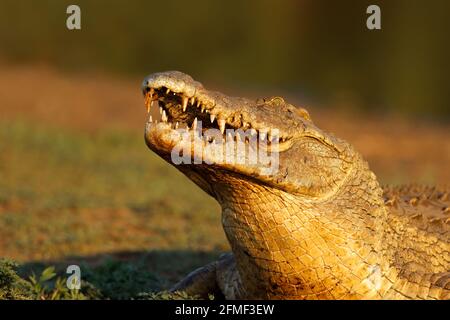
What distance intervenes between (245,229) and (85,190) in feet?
18.9

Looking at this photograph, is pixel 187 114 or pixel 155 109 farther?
pixel 155 109

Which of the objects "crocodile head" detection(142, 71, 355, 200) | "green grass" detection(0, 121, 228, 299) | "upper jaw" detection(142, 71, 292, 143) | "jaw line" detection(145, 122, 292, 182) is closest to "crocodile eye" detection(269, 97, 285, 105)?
"crocodile head" detection(142, 71, 355, 200)

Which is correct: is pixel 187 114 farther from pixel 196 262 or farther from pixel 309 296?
pixel 196 262

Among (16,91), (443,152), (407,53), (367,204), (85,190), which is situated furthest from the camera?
(407,53)

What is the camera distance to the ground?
22.3 ft

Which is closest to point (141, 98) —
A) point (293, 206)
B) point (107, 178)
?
point (107, 178)

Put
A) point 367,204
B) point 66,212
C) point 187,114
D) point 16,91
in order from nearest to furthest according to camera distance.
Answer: point 187,114 → point 367,204 → point 66,212 → point 16,91

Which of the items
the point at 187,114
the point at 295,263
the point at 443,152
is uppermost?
the point at 187,114

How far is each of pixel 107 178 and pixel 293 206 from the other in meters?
6.60

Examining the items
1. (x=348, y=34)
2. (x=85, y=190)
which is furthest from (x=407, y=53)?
(x=85, y=190)

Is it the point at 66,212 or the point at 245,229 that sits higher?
the point at 245,229

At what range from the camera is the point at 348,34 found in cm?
2780

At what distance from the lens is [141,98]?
55.9 feet

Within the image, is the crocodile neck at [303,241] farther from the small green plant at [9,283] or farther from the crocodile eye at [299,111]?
the small green plant at [9,283]
